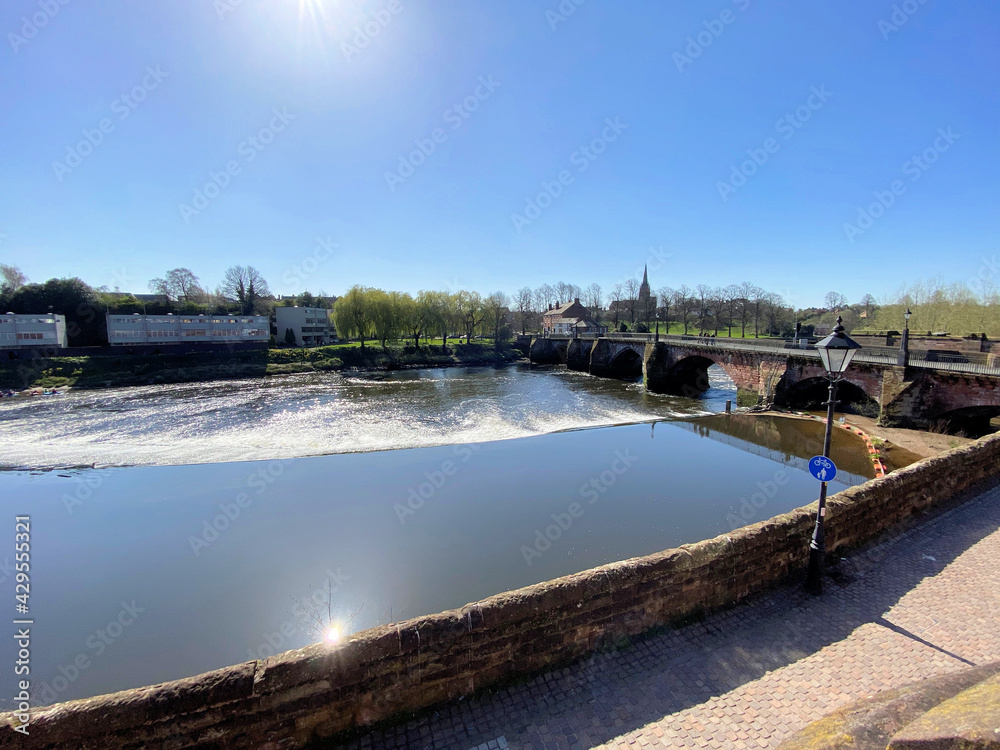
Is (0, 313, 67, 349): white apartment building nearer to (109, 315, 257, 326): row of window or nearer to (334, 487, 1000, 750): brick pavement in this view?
(109, 315, 257, 326): row of window

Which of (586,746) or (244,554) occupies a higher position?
(586,746)

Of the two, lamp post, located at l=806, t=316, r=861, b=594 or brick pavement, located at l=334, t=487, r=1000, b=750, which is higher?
lamp post, located at l=806, t=316, r=861, b=594

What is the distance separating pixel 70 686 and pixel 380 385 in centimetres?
3343

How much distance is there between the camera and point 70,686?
612 centimetres

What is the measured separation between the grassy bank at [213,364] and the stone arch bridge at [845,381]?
28.6 m

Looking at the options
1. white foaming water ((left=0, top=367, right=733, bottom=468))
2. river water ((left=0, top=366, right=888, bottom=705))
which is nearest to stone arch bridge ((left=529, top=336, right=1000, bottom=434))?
white foaming water ((left=0, top=367, right=733, bottom=468))

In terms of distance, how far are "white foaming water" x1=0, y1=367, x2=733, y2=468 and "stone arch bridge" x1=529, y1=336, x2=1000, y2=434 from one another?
2.78 meters

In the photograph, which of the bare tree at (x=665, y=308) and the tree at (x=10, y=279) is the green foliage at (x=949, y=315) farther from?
the tree at (x=10, y=279)

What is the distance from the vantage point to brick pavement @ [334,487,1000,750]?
11.8ft

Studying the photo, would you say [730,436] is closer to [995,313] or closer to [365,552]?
[365,552]

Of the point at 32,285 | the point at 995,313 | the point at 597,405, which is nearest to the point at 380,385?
the point at 597,405

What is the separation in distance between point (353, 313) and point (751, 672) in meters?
56.7

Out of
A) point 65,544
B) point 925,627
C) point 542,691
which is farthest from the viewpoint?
point 65,544

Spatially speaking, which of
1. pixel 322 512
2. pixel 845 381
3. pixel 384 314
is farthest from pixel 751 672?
pixel 384 314
